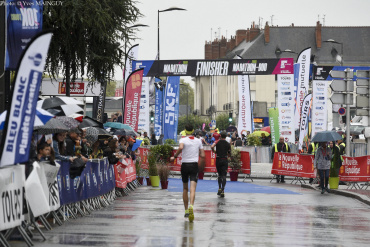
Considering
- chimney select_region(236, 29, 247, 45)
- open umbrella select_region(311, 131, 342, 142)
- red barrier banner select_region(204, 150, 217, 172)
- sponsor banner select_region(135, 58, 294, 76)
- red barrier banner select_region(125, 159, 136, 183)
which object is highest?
chimney select_region(236, 29, 247, 45)

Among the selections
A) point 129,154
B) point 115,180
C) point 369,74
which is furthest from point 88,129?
point 369,74

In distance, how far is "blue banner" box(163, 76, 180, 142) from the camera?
44938 mm

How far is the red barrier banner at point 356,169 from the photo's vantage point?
A: 28.4 metres

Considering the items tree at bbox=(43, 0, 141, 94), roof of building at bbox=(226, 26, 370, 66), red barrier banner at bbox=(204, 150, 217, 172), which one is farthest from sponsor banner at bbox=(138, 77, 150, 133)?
roof of building at bbox=(226, 26, 370, 66)

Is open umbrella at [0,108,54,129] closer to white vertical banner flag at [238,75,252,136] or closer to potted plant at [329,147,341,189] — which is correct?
potted plant at [329,147,341,189]

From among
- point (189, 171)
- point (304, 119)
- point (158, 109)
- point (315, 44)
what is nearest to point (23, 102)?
point (189, 171)

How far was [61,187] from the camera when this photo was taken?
540 inches

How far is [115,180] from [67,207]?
21.2 ft

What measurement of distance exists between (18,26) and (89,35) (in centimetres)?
739

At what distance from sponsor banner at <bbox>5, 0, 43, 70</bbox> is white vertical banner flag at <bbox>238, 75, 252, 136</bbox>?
32808 millimetres

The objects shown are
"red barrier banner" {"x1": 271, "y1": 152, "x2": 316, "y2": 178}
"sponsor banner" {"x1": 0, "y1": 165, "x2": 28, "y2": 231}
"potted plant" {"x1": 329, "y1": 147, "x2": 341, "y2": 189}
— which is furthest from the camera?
"red barrier banner" {"x1": 271, "y1": 152, "x2": 316, "y2": 178}

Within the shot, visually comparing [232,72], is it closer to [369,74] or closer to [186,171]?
[369,74]

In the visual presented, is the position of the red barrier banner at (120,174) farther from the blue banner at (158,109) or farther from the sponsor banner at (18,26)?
the blue banner at (158,109)

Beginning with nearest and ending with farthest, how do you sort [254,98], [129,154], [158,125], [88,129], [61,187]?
[61,187] < [88,129] < [129,154] < [158,125] < [254,98]
